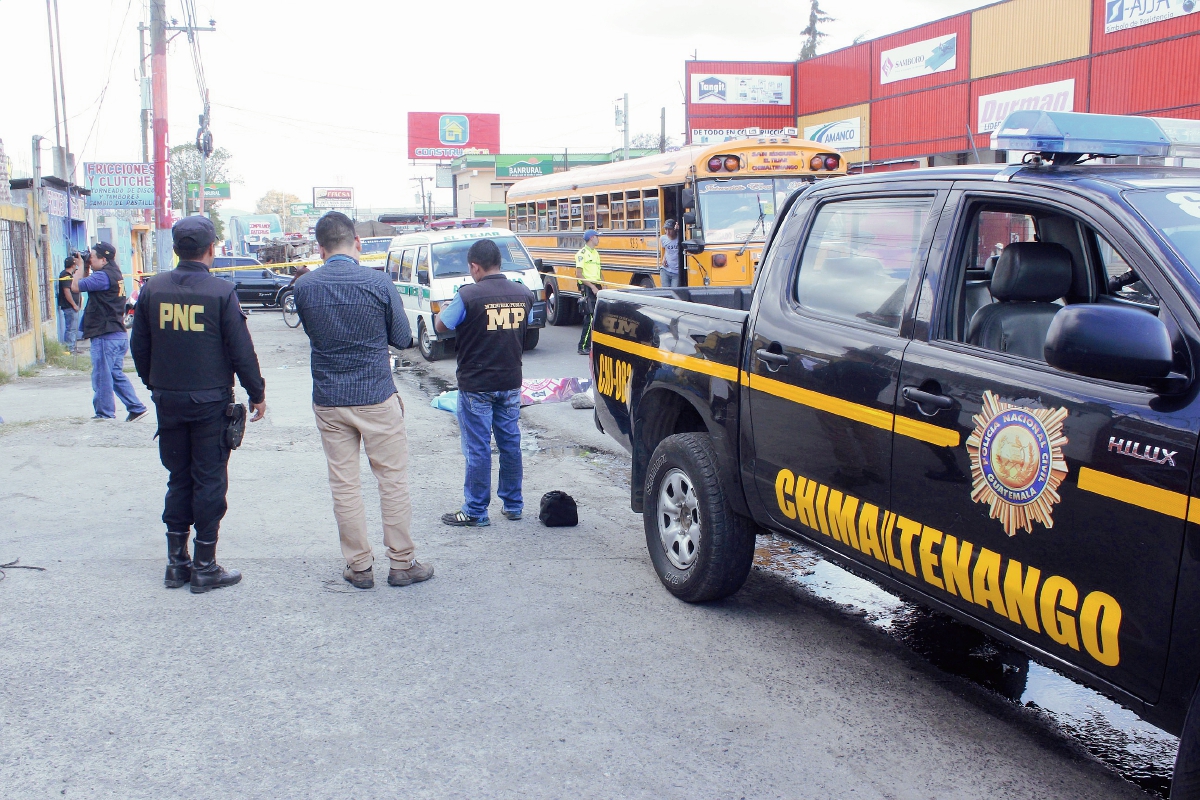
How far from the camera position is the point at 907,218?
3.85m

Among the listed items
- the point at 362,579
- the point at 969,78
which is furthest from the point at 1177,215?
the point at 969,78

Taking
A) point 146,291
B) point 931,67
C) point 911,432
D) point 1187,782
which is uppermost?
point 931,67

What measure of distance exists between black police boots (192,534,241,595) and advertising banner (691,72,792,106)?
3631 cm

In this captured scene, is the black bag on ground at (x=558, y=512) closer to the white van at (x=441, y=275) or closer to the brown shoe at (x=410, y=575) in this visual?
the brown shoe at (x=410, y=575)

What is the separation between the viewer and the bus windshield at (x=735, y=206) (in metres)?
14.6

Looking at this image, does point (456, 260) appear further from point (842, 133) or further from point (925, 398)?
point (842, 133)

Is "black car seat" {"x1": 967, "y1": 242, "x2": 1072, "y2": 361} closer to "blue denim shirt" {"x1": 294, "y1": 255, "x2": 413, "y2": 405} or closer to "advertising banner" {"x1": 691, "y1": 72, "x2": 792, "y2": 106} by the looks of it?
"blue denim shirt" {"x1": 294, "y1": 255, "x2": 413, "y2": 405}

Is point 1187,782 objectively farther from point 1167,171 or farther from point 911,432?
point 1167,171

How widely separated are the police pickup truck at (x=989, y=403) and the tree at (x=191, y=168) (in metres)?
86.6

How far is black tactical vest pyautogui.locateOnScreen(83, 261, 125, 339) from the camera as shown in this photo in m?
10.2

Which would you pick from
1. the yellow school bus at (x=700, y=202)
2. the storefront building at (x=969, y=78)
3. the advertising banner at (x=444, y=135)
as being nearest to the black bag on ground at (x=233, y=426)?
the yellow school bus at (x=700, y=202)

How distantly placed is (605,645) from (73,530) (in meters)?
3.60

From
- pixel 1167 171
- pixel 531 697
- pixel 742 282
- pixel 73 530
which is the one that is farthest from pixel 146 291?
pixel 742 282

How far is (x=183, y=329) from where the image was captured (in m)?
4.97
